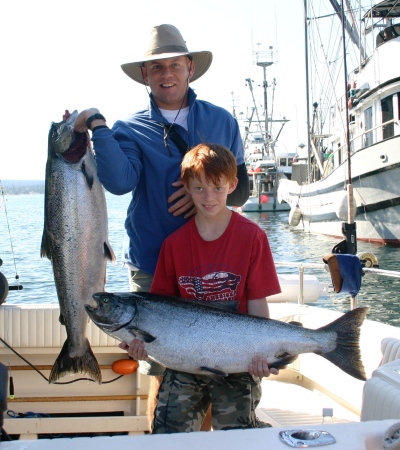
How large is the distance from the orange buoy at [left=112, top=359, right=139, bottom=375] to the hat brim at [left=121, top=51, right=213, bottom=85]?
2.86 m

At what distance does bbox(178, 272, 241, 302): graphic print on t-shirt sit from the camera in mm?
3145

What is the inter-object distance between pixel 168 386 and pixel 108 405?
2607mm

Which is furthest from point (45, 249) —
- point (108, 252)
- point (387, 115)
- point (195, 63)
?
point (387, 115)

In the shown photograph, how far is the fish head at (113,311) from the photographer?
9.57 feet

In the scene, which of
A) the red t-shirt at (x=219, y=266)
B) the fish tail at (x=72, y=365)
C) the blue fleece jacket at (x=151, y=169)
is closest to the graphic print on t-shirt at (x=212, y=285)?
the red t-shirt at (x=219, y=266)

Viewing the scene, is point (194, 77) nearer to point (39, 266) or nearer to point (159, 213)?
point (159, 213)

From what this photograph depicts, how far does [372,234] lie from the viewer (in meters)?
24.0

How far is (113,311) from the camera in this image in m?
2.92

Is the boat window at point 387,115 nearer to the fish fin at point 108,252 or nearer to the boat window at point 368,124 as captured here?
the boat window at point 368,124

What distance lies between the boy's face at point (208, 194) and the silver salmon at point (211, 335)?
550 millimetres

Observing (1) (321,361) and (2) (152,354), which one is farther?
(1) (321,361)

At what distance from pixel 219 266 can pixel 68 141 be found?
1093mm

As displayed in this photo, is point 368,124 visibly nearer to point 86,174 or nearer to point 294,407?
point 294,407

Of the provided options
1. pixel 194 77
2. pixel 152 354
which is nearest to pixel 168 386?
pixel 152 354
